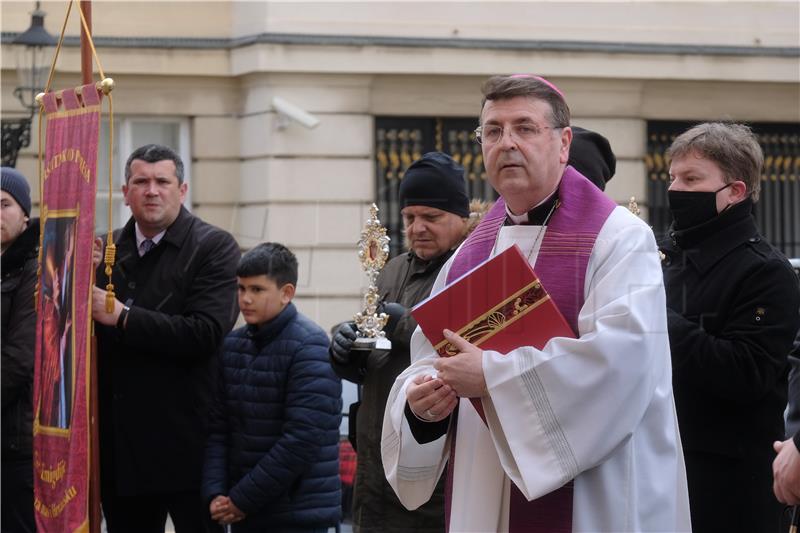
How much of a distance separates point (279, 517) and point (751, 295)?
6.73ft

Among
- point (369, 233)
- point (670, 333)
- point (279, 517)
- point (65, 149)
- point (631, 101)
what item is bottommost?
point (279, 517)

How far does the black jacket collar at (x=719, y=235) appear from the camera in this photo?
15.3 ft

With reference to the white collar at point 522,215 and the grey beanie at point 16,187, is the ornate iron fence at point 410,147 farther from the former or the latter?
the white collar at point 522,215

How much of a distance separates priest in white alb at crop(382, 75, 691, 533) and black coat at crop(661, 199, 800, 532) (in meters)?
0.78

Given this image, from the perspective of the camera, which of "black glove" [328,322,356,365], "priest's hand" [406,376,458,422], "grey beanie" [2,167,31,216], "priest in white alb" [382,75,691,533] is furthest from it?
"grey beanie" [2,167,31,216]

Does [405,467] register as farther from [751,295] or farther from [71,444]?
[71,444]

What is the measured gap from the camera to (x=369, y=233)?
16.5 feet

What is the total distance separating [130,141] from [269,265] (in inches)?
322

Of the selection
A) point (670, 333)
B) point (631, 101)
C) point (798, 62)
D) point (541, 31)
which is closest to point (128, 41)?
point (541, 31)

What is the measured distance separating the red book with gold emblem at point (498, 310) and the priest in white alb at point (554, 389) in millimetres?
41

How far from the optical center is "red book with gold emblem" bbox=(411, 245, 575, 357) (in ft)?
11.9

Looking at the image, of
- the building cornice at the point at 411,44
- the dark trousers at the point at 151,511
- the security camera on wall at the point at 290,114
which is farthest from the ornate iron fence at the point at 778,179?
the dark trousers at the point at 151,511

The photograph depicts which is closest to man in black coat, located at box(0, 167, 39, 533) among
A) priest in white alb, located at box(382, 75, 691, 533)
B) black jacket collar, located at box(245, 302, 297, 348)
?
black jacket collar, located at box(245, 302, 297, 348)

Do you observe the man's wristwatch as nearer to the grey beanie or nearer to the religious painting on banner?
the religious painting on banner
